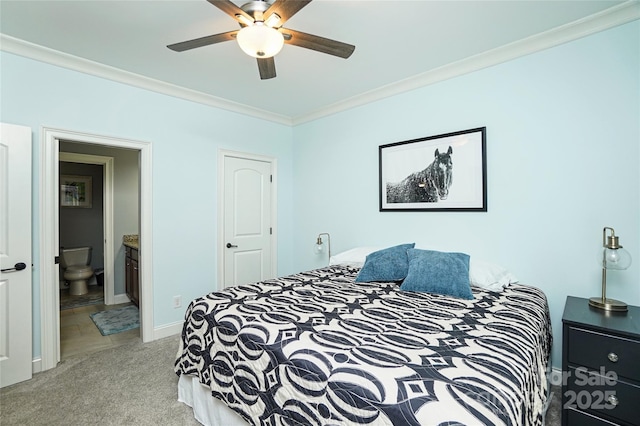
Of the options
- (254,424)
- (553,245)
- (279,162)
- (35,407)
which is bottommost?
(35,407)

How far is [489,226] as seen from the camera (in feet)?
8.16

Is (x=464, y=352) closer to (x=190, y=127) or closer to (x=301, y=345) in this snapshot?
(x=301, y=345)

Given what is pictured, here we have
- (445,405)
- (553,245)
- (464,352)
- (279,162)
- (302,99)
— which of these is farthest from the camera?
(279,162)

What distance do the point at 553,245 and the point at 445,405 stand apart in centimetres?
189

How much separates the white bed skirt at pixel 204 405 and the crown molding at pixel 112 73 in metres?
2.65

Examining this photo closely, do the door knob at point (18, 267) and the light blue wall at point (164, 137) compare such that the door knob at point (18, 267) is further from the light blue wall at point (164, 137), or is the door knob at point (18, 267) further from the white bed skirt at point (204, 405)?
the white bed skirt at point (204, 405)

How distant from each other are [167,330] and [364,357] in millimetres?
2704

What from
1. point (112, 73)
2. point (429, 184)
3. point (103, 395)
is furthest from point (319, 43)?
point (103, 395)

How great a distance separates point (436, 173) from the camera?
2.79 metres

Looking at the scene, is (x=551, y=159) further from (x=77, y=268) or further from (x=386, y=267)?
(x=77, y=268)

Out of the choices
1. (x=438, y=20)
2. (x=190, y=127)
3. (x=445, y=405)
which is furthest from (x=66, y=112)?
(x=445, y=405)

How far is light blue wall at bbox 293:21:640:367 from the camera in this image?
1.94m

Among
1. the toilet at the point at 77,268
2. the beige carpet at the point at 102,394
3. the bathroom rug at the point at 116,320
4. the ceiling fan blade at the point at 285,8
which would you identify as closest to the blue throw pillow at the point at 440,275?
the beige carpet at the point at 102,394

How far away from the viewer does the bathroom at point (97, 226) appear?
3.26 metres
